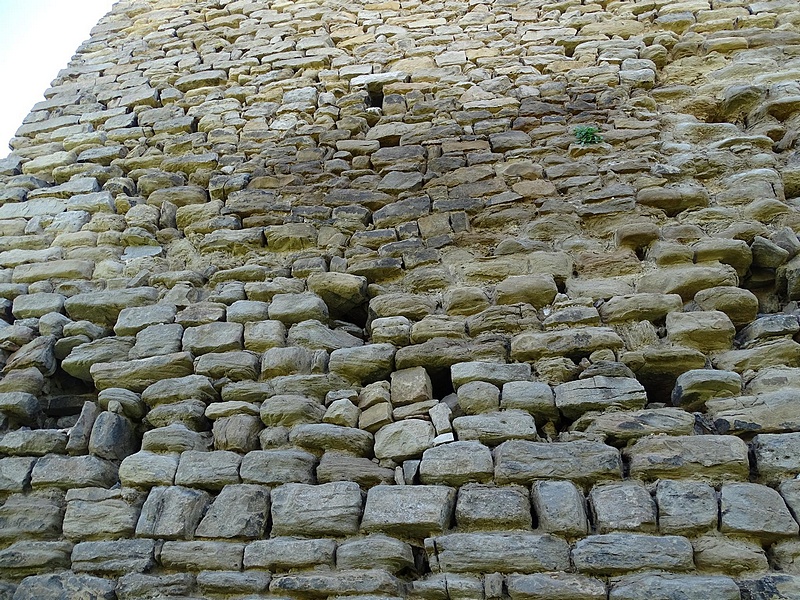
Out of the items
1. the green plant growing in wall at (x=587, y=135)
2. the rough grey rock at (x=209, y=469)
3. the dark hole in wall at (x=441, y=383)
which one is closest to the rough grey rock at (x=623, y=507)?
the dark hole in wall at (x=441, y=383)

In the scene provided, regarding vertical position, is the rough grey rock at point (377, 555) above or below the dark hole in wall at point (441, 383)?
below

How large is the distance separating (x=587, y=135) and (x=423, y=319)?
4.88 feet

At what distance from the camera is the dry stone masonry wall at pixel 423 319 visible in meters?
1.87

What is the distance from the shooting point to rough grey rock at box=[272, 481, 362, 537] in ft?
6.40

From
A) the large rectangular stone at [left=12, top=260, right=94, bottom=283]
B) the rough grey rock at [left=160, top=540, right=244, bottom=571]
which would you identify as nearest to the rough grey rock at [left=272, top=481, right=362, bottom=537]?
the rough grey rock at [left=160, top=540, right=244, bottom=571]

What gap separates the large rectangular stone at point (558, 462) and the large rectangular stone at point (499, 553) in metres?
0.19

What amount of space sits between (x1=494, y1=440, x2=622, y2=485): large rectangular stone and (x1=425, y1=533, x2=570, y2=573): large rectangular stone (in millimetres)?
194

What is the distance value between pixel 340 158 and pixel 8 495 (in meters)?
2.25

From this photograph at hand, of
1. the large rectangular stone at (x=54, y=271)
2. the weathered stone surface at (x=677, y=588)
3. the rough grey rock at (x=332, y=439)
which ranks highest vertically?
the large rectangular stone at (x=54, y=271)

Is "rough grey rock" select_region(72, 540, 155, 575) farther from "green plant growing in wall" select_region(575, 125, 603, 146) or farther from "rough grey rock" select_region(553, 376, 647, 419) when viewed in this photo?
"green plant growing in wall" select_region(575, 125, 603, 146)

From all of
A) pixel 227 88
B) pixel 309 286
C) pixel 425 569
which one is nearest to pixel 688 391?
pixel 425 569

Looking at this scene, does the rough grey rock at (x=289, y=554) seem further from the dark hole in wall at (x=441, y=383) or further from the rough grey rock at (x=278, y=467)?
the dark hole in wall at (x=441, y=383)

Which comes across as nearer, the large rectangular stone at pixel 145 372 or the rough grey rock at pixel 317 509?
the rough grey rock at pixel 317 509

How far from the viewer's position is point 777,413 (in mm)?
1971
